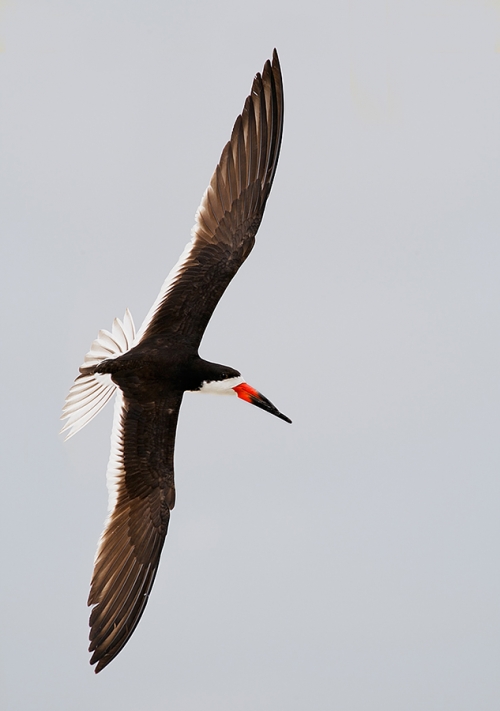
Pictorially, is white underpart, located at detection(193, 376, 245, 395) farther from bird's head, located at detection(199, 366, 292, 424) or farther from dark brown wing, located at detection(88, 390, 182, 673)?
dark brown wing, located at detection(88, 390, 182, 673)

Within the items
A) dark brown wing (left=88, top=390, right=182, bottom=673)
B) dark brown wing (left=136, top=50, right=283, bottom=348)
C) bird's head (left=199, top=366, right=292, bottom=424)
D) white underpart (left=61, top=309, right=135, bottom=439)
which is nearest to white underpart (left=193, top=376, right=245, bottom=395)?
bird's head (left=199, top=366, right=292, bottom=424)

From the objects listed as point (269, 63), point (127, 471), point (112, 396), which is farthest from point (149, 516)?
point (269, 63)

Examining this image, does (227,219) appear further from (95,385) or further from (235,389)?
(95,385)

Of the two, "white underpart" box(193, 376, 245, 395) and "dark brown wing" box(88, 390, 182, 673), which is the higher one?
"white underpart" box(193, 376, 245, 395)

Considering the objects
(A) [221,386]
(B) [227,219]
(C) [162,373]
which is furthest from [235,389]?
(B) [227,219]

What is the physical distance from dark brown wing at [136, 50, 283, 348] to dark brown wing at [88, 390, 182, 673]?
91cm

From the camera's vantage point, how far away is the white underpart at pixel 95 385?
45.2 feet

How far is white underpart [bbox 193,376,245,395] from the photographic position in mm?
13547

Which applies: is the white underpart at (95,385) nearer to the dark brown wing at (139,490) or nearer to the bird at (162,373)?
the bird at (162,373)

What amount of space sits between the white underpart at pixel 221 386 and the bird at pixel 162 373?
13mm

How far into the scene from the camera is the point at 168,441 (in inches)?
529

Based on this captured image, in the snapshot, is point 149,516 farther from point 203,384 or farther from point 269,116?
point 269,116

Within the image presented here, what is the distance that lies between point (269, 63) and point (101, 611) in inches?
238

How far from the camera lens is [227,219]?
1409 centimetres
